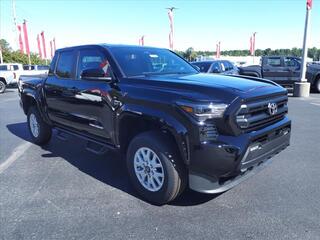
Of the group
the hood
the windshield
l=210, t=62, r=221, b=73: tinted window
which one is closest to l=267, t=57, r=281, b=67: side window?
l=210, t=62, r=221, b=73: tinted window

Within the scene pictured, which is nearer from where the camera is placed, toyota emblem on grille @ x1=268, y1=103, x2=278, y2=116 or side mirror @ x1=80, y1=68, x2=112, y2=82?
toyota emblem on grille @ x1=268, y1=103, x2=278, y2=116

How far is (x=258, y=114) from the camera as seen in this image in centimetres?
352

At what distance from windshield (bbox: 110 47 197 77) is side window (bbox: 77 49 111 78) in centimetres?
17

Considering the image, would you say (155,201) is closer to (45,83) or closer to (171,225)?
(171,225)

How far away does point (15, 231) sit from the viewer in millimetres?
3252

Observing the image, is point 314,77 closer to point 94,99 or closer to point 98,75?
point 94,99

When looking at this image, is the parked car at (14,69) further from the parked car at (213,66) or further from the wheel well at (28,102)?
the wheel well at (28,102)

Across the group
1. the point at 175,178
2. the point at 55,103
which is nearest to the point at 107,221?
the point at 175,178

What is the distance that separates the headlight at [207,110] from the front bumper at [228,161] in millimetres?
289

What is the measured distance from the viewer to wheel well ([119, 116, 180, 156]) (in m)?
3.78

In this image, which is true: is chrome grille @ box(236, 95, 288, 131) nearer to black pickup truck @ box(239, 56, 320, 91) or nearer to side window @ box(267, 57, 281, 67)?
black pickup truck @ box(239, 56, 320, 91)

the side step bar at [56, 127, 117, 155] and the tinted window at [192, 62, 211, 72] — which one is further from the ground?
the tinted window at [192, 62, 211, 72]

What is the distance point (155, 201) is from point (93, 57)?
2.28 metres

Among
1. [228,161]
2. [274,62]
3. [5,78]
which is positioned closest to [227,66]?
[274,62]
